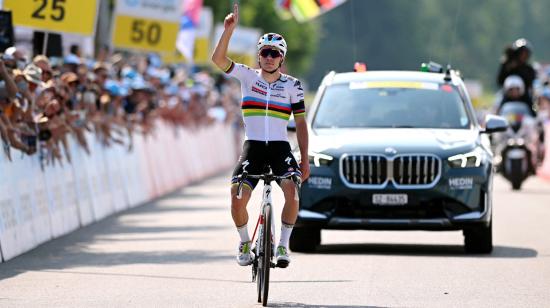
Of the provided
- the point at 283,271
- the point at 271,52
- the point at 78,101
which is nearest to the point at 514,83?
the point at 78,101

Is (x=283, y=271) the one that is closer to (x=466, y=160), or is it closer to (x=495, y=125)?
(x=466, y=160)

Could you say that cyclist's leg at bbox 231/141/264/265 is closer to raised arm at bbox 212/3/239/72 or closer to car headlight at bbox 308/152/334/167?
raised arm at bbox 212/3/239/72

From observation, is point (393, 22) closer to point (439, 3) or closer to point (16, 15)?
point (439, 3)

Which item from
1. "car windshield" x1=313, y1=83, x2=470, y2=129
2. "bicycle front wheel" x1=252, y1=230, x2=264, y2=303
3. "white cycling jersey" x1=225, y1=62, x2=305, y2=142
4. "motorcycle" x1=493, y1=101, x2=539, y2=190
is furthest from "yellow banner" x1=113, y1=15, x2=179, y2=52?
"bicycle front wheel" x1=252, y1=230, x2=264, y2=303

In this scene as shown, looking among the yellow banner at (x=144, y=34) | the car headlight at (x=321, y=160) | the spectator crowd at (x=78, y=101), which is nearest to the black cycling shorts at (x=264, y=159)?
the car headlight at (x=321, y=160)

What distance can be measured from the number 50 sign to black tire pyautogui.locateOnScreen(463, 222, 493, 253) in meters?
15.0

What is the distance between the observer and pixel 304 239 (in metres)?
16.5

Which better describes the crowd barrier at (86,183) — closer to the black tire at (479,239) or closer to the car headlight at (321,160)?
the car headlight at (321,160)

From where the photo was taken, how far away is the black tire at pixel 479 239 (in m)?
16.3

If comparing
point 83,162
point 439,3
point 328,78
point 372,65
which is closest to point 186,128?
point 83,162

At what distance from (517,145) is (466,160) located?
43.2 ft

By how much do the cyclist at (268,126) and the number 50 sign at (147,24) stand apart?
1817cm

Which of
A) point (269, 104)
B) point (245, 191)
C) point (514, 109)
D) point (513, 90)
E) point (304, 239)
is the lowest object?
point (304, 239)

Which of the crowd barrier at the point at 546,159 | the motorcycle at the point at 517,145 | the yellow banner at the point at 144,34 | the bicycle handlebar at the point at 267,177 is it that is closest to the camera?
the bicycle handlebar at the point at 267,177
